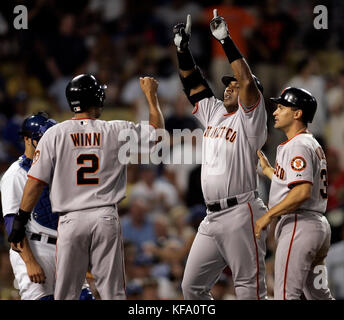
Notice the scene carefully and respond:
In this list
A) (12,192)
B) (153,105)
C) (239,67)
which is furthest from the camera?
(12,192)

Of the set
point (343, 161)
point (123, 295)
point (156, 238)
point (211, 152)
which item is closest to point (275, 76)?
point (343, 161)

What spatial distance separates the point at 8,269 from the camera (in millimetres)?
7730

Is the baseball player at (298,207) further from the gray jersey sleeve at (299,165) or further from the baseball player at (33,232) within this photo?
the baseball player at (33,232)

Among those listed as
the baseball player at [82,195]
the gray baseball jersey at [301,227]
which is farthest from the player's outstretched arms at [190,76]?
the gray baseball jersey at [301,227]

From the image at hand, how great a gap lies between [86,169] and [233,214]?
105cm

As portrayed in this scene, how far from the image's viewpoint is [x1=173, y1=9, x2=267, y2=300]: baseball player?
16.5 feet

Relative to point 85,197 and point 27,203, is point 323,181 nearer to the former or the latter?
point 85,197

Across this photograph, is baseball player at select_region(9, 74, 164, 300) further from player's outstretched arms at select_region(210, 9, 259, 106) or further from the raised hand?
player's outstretched arms at select_region(210, 9, 259, 106)

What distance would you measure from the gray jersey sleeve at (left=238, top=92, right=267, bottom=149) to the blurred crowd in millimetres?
2966

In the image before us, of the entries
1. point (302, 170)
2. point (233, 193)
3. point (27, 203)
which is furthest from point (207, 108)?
point (27, 203)

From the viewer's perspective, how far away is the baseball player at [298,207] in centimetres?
484

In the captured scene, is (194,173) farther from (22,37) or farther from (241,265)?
(241,265)

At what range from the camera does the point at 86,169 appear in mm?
4996
